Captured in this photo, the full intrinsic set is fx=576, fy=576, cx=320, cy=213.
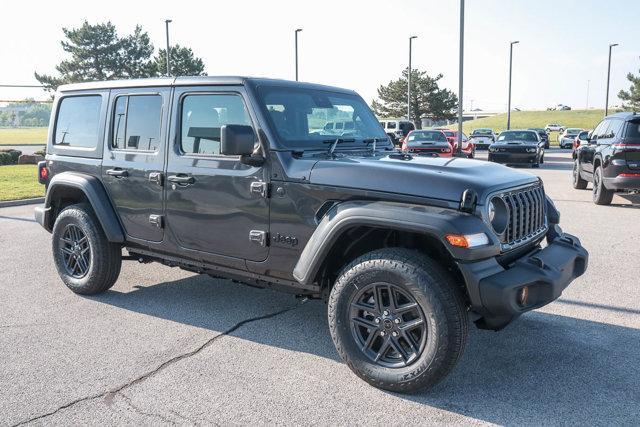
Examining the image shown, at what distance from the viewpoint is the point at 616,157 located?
1055cm

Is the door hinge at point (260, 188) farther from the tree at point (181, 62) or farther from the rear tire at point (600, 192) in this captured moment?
the tree at point (181, 62)

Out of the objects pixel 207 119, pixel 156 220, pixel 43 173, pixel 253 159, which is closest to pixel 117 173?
pixel 156 220

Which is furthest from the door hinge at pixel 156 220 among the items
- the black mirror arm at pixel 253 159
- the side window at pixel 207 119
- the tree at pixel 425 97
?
the tree at pixel 425 97

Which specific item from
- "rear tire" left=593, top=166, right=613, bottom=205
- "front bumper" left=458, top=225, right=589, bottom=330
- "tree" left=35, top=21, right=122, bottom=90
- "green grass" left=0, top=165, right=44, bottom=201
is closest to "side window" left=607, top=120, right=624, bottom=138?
"rear tire" left=593, top=166, right=613, bottom=205

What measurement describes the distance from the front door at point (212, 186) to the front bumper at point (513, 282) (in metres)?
1.51

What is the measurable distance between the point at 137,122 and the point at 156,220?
2.93 ft

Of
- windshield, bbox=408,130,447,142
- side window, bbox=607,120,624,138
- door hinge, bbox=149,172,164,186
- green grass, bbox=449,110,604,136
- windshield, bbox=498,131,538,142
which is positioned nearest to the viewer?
door hinge, bbox=149,172,164,186

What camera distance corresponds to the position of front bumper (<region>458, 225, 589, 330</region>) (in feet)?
10.4

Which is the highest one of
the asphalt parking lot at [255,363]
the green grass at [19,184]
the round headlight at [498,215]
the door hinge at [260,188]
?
the door hinge at [260,188]

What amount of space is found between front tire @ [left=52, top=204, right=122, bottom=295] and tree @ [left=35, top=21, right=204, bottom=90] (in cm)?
4496

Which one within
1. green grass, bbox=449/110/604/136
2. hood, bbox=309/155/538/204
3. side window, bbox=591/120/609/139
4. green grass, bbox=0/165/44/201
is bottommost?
green grass, bbox=0/165/44/201

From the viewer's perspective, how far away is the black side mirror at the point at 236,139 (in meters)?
3.75

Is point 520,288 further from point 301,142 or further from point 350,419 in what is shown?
point 301,142

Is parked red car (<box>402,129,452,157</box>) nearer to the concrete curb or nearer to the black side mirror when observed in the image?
the concrete curb
